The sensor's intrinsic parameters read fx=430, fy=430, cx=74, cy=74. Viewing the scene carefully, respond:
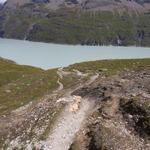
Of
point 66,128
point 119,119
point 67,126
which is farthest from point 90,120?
point 119,119

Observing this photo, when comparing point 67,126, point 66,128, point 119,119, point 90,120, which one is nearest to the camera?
point 119,119

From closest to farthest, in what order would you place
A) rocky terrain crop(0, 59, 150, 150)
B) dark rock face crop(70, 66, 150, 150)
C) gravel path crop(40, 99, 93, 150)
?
dark rock face crop(70, 66, 150, 150)
rocky terrain crop(0, 59, 150, 150)
gravel path crop(40, 99, 93, 150)

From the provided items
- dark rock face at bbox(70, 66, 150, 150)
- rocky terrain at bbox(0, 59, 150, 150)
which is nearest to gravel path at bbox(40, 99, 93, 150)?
rocky terrain at bbox(0, 59, 150, 150)

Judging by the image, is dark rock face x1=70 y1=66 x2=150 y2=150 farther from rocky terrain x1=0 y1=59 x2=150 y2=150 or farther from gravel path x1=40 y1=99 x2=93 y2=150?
gravel path x1=40 y1=99 x2=93 y2=150

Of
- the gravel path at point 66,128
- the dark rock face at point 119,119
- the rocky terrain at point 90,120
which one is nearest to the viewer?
the dark rock face at point 119,119

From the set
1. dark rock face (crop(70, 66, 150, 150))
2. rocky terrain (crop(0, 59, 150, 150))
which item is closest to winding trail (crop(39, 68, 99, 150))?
rocky terrain (crop(0, 59, 150, 150))

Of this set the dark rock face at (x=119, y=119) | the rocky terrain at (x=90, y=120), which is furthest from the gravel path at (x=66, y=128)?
the dark rock face at (x=119, y=119)

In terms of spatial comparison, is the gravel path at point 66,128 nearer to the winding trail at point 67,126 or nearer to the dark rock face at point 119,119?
the winding trail at point 67,126

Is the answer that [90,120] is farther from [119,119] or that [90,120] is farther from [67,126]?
[119,119]

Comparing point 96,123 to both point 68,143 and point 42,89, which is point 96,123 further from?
point 42,89

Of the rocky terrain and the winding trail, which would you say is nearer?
the rocky terrain

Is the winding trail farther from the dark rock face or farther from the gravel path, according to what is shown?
the dark rock face

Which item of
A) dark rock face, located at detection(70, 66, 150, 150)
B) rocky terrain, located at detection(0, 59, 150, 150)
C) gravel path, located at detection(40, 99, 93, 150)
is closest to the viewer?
dark rock face, located at detection(70, 66, 150, 150)
